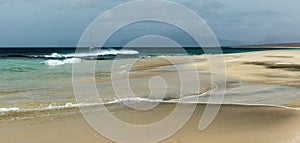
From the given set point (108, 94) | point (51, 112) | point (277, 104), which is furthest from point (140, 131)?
point (108, 94)

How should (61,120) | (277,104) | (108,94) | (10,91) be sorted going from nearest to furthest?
(61,120)
(277,104)
(108,94)
(10,91)

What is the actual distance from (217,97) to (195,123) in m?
3.95

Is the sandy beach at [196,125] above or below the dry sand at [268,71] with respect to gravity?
below

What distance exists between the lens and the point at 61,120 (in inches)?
323

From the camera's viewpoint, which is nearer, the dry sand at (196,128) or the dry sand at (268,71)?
the dry sand at (196,128)

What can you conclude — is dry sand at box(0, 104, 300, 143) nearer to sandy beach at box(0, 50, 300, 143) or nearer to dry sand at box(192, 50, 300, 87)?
sandy beach at box(0, 50, 300, 143)

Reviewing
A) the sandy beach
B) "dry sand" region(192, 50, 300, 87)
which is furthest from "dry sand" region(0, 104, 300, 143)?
"dry sand" region(192, 50, 300, 87)

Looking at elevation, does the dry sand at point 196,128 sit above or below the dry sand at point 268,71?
below

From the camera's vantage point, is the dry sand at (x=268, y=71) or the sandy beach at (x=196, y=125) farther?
the dry sand at (x=268, y=71)

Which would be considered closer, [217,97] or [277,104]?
[277,104]

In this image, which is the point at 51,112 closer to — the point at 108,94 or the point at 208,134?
the point at 108,94

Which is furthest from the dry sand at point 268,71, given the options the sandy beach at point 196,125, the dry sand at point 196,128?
the dry sand at point 196,128

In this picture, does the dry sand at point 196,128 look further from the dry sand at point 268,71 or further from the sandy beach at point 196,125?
the dry sand at point 268,71

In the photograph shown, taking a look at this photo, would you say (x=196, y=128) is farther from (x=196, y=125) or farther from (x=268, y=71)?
(x=268, y=71)
